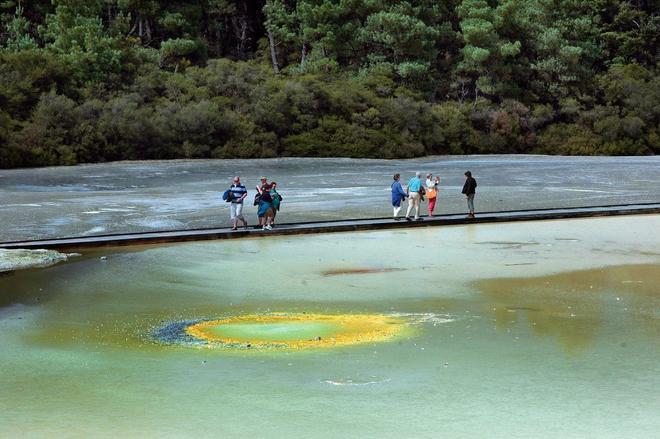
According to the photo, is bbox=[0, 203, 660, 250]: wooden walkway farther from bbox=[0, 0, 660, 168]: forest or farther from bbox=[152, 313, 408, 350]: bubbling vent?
bbox=[0, 0, 660, 168]: forest

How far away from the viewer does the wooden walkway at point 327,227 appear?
2017cm

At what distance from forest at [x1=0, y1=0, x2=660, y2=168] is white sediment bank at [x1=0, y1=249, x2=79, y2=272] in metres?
29.3

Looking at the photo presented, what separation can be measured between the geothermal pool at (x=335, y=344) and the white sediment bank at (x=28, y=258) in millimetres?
399

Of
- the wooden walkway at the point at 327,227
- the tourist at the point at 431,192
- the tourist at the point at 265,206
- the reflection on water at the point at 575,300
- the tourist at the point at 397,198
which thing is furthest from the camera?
the tourist at the point at 431,192

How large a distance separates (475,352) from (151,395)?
3474 millimetres

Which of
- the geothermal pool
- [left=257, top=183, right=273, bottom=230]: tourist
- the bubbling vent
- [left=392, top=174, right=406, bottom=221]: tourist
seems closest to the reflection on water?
the geothermal pool

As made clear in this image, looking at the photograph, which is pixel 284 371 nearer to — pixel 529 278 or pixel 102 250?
pixel 529 278

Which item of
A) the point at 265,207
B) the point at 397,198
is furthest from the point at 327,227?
the point at 397,198

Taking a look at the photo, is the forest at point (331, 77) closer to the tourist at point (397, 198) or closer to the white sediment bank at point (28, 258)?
the tourist at point (397, 198)

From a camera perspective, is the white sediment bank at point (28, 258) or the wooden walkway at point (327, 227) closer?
the white sediment bank at point (28, 258)

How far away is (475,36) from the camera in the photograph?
63.9 m

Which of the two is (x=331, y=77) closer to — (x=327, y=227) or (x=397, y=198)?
(x=397, y=198)

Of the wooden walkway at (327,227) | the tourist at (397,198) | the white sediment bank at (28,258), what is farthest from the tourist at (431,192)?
the white sediment bank at (28,258)

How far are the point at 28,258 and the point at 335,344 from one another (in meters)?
8.87
